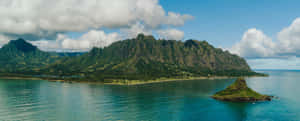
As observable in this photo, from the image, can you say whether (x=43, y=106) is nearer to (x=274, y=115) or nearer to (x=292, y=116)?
(x=274, y=115)

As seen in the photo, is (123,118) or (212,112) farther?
(212,112)

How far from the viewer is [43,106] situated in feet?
544

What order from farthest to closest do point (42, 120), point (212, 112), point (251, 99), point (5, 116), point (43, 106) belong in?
point (251, 99)
point (43, 106)
point (212, 112)
point (5, 116)
point (42, 120)

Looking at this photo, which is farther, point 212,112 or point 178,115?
point 212,112

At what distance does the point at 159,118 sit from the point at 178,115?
1589 cm

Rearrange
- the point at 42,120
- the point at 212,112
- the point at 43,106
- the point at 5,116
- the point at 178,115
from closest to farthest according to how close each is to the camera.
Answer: the point at 42,120 → the point at 5,116 → the point at 178,115 → the point at 212,112 → the point at 43,106

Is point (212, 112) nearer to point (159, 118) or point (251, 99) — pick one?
point (159, 118)

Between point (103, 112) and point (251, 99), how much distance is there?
433 feet

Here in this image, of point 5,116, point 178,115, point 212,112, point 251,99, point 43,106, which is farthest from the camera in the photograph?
point 251,99

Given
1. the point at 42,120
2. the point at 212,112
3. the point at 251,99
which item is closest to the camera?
the point at 42,120

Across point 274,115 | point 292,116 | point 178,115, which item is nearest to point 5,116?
point 178,115

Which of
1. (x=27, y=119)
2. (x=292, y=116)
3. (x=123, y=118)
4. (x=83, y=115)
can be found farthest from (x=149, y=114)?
(x=292, y=116)

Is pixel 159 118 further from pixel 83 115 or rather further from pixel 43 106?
pixel 43 106

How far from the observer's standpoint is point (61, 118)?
132625mm
